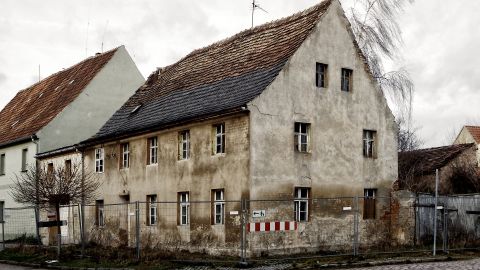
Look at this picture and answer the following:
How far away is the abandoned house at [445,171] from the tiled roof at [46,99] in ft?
58.7

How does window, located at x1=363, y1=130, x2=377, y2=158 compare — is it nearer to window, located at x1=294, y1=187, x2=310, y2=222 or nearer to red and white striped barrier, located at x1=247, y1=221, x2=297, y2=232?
window, located at x1=294, y1=187, x2=310, y2=222

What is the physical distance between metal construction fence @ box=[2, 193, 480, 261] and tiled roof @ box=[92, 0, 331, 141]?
11.9 feet

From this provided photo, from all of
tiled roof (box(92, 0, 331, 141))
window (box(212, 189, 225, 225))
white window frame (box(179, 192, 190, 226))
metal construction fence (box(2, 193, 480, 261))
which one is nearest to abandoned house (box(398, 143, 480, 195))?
metal construction fence (box(2, 193, 480, 261))

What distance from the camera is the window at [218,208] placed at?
23453 mm

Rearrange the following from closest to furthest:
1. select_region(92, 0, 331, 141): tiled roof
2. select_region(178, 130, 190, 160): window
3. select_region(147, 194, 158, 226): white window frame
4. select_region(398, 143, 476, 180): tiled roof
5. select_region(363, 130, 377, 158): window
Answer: select_region(92, 0, 331, 141): tiled roof → select_region(178, 130, 190, 160): window → select_region(363, 130, 377, 158): window → select_region(147, 194, 158, 226): white window frame → select_region(398, 143, 476, 180): tiled roof

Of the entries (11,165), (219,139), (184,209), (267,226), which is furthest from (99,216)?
(267,226)

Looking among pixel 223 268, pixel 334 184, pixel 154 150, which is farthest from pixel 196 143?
pixel 223 268

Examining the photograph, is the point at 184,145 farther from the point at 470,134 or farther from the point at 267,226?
the point at 470,134

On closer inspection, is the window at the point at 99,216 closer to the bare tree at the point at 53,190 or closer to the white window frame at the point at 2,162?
the bare tree at the point at 53,190

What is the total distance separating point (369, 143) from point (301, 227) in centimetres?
526

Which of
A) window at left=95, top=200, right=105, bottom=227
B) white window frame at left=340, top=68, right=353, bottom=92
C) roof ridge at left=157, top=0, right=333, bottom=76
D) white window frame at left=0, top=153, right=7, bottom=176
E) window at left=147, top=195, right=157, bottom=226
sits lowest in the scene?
window at left=95, top=200, right=105, bottom=227

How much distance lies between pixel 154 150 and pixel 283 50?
7.09 m

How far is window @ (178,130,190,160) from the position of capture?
25594mm

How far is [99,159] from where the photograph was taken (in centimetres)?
3153
